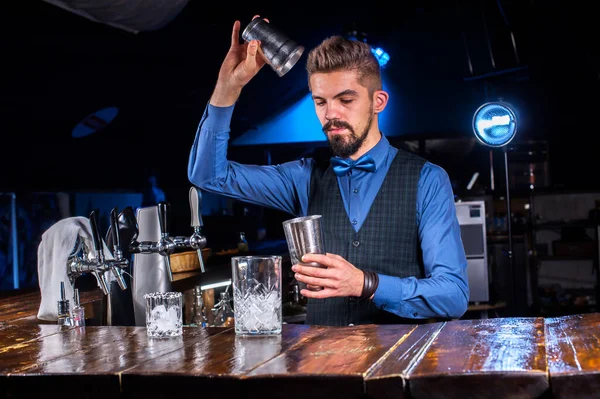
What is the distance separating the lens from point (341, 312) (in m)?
2.00

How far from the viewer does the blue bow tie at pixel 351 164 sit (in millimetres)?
2076

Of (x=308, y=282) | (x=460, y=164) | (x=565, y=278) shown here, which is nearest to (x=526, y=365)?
(x=308, y=282)

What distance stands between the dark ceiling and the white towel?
374cm

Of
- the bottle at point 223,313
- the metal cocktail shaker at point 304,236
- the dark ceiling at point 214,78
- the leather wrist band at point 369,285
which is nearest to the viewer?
the metal cocktail shaker at point 304,236

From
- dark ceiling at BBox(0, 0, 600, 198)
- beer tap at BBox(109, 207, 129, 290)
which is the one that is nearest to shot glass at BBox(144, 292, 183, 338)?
beer tap at BBox(109, 207, 129, 290)

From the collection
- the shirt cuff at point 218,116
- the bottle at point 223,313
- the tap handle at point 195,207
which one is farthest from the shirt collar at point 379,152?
the bottle at point 223,313

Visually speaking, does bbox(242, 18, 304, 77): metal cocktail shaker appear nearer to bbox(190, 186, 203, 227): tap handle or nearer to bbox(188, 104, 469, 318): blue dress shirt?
bbox(188, 104, 469, 318): blue dress shirt

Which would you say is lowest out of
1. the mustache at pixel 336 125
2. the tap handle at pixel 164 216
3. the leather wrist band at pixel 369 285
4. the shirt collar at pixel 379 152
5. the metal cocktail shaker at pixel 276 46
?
the leather wrist band at pixel 369 285

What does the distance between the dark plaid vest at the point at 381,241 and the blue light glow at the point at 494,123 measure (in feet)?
11.2

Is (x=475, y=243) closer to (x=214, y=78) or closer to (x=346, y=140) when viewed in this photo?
(x=214, y=78)

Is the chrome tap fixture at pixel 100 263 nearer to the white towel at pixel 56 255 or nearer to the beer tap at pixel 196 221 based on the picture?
the white towel at pixel 56 255

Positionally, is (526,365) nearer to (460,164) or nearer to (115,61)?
(115,61)

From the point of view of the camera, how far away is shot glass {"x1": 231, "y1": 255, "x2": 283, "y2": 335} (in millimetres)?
1469

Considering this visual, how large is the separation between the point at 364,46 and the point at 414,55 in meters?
8.69
